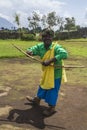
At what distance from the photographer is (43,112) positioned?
6566 mm

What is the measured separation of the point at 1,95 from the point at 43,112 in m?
1.55

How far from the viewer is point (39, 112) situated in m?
6.70

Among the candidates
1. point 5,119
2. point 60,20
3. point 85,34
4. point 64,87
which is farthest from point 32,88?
point 60,20

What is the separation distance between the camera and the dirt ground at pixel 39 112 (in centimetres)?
596

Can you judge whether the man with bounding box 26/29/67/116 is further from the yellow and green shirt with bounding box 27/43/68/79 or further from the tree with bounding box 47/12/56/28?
the tree with bounding box 47/12/56/28

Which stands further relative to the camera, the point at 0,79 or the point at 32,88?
the point at 0,79

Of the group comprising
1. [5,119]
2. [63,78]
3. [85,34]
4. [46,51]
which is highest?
[46,51]

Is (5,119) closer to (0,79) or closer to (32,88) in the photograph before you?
(32,88)

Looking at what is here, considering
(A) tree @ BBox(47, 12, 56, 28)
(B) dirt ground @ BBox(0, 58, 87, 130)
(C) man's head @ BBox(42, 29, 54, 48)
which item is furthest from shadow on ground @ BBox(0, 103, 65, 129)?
(A) tree @ BBox(47, 12, 56, 28)

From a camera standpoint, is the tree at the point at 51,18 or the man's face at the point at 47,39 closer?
the man's face at the point at 47,39

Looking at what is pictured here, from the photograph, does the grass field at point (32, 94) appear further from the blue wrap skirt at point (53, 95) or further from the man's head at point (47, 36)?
the man's head at point (47, 36)

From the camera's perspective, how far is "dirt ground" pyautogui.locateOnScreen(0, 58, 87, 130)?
5.96m

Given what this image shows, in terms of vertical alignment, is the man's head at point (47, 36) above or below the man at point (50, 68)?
above

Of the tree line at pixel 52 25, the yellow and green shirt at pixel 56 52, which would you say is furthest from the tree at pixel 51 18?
the yellow and green shirt at pixel 56 52
